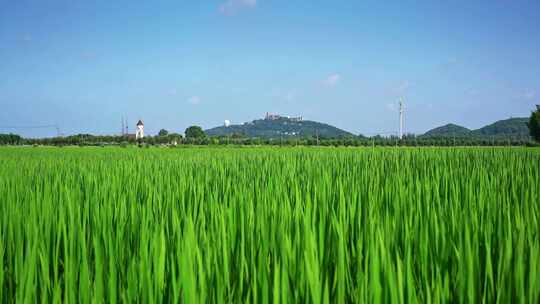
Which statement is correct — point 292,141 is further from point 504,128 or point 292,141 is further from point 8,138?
point 504,128

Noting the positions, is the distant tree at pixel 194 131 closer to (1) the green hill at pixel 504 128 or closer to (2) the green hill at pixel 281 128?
(2) the green hill at pixel 281 128

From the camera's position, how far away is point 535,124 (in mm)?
44844

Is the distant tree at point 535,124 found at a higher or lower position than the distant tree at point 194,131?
lower

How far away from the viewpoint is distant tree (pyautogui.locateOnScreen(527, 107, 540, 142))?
4434 centimetres

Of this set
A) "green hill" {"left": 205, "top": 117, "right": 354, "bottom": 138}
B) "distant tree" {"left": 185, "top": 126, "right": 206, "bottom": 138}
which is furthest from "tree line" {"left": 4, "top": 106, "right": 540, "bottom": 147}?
"green hill" {"left": 205, "top": 117, "right": 354, "bottom": 138}

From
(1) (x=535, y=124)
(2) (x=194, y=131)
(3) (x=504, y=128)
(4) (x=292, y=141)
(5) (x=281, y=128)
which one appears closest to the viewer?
(4) (x=292, y=141)

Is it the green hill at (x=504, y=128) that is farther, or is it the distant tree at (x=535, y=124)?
the green hill at (x=504, y=128)

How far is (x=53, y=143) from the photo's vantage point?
47.2 metres

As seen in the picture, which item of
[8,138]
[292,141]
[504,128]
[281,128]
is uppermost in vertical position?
[281,128]

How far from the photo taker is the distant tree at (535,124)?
4434cm

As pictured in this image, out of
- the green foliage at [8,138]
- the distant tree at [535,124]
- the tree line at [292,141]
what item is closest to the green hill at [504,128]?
the distant tree at [535,124]

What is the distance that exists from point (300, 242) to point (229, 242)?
29 centimetres

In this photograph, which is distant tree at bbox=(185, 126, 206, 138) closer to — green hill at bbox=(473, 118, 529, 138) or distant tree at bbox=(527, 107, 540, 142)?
distant tree at bbox=(527, 107, 540, 142)

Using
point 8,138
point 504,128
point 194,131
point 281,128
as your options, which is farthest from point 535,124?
point 281,128
